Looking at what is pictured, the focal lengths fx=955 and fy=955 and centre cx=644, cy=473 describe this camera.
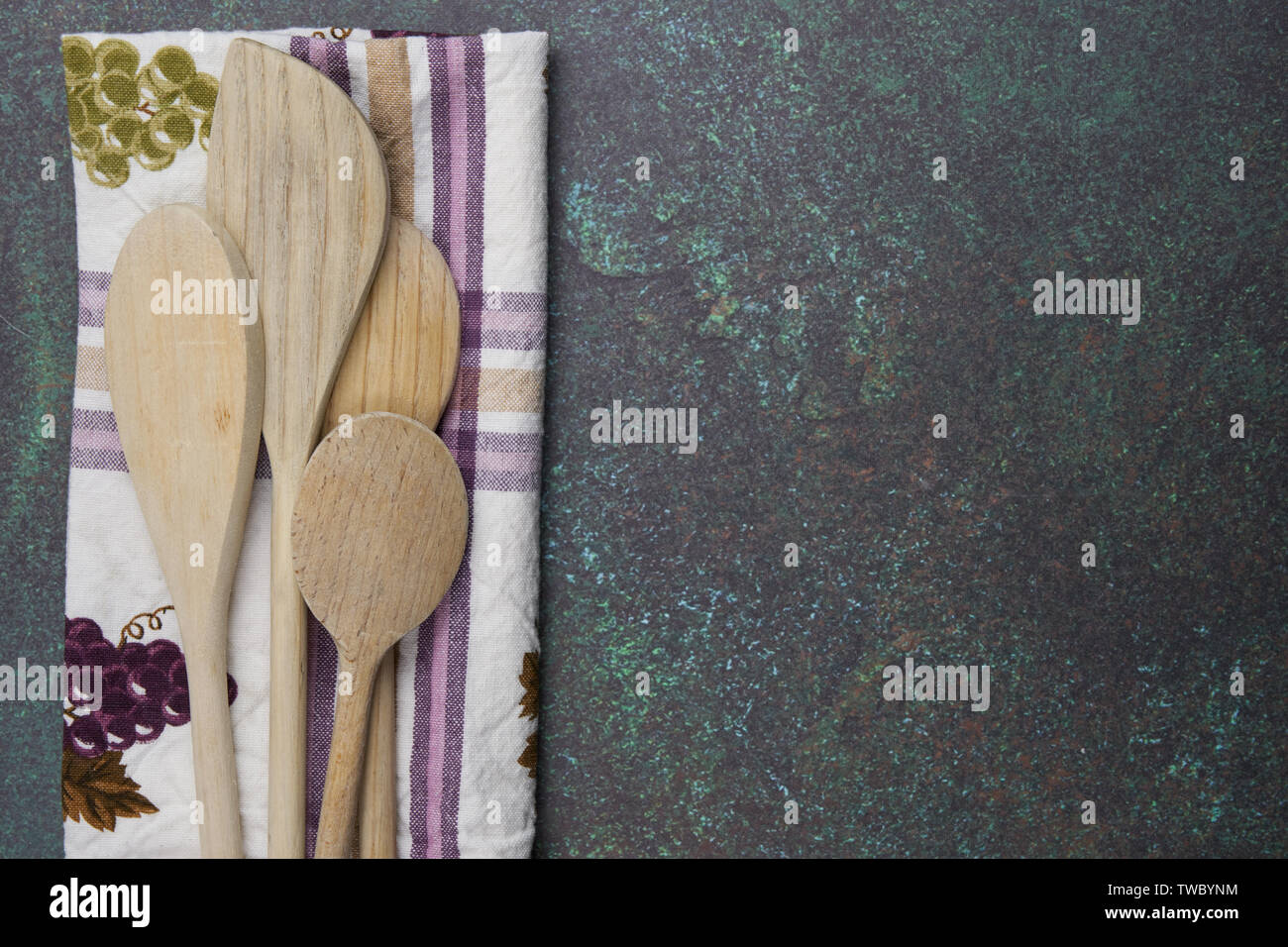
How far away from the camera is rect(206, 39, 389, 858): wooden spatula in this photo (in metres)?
0.52

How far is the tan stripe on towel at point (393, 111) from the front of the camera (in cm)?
55

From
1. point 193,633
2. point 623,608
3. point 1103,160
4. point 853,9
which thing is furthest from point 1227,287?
point 193,633

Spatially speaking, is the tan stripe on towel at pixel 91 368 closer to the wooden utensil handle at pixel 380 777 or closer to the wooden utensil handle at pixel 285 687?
the wooden utensil handle at pixel 285 687

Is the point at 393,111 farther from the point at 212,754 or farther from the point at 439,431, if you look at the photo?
the point at 212,754

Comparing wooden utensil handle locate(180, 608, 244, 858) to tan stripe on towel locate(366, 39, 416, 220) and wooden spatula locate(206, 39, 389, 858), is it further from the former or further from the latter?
tan stripe on towel locate(366, 39, 416, 220)

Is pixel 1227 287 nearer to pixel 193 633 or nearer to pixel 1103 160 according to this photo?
pixel 1103 160

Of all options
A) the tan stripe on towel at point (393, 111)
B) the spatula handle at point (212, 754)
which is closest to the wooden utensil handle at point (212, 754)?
the spatula handle at point (212, 754)

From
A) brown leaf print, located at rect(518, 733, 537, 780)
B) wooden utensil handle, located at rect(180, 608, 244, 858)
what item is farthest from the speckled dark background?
wooden utensil handle, located at rect(180, 608, 244, 858)

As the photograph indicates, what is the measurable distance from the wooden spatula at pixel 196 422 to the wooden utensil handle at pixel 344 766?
57mm

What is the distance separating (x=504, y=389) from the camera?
55cm

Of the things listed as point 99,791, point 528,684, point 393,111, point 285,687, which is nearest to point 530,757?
point 528,684

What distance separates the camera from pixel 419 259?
1.77ft

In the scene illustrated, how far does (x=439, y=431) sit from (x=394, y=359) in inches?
1.9
